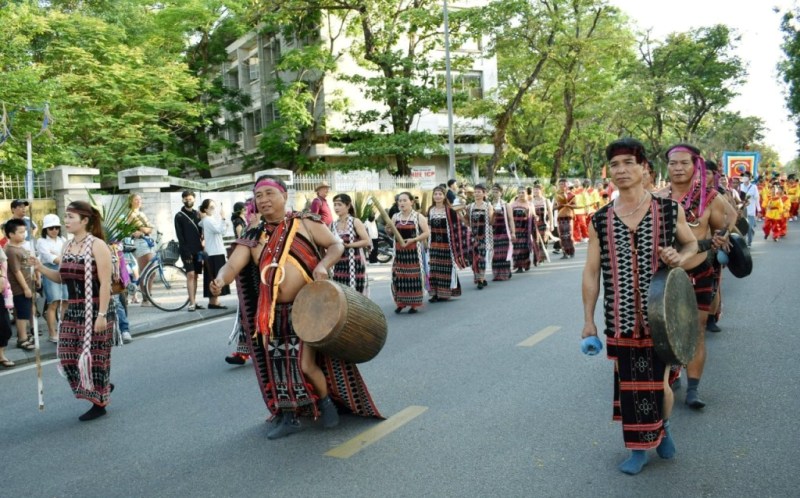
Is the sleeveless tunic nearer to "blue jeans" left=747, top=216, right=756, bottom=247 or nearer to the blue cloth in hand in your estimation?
the blue cloth in hand

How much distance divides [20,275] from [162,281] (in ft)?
11.3

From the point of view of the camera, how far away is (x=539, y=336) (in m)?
8.09

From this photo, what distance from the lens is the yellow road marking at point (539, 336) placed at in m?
7.72

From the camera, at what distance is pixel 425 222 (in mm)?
10422

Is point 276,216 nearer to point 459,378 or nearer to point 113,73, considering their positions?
point 459,378

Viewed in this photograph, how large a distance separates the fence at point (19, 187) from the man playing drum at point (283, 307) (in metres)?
11.8

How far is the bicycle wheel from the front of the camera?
1182 centimetres

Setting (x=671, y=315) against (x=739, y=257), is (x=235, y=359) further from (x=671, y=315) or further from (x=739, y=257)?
(x=671, y=315)

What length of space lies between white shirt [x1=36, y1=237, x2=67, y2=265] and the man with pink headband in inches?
283

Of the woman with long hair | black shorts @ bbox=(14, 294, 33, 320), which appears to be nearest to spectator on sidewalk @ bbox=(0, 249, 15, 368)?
black shorts @ bbox=(14, 294, 33, 320)

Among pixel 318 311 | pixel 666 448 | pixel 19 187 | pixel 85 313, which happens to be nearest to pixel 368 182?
pixel 19 187

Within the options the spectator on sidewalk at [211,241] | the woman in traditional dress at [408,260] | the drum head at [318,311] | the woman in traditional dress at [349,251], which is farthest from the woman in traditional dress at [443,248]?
the drum head at [318,311]

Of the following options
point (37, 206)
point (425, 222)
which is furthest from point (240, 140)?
point (425, 222)

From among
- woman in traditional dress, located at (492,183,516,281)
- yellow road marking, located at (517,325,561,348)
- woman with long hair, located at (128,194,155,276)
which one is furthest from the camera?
woman in traditional dress, located at (492,183,516,281)
